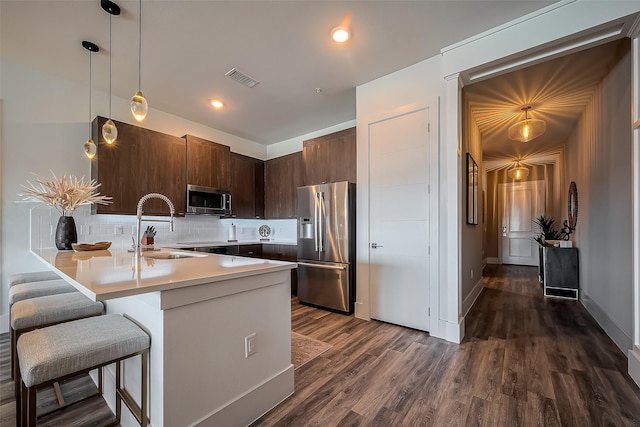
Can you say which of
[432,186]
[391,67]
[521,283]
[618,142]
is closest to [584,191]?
[618,142]

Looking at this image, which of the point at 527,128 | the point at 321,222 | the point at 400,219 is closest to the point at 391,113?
the point at 400,219

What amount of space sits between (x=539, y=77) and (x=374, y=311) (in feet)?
10.5

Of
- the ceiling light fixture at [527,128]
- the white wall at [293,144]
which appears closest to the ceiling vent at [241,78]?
the white wall at [293,144]

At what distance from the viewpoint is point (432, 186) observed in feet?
8.88

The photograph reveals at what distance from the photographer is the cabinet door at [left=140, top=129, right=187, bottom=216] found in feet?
11.4

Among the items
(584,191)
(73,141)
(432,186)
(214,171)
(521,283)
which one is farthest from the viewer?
(521,283)

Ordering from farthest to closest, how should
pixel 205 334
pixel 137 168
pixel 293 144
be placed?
pixel 293 144 → pixel 137 168 → pixel 205 334

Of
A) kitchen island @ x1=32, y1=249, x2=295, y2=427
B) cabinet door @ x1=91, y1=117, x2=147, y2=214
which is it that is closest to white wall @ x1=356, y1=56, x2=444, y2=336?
kitchen island @ x1=32, y1=249, x2=295, y2=427

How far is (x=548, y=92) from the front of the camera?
322 centimetres

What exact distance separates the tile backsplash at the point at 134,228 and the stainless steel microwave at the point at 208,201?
1.10ft

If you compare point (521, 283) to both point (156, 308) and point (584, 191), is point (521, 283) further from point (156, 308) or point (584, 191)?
point (156, 308)

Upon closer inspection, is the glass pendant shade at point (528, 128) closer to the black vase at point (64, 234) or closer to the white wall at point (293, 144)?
the white wall at point (293, 144)

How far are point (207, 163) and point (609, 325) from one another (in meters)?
5.23

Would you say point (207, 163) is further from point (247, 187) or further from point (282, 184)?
point (282, 184)
